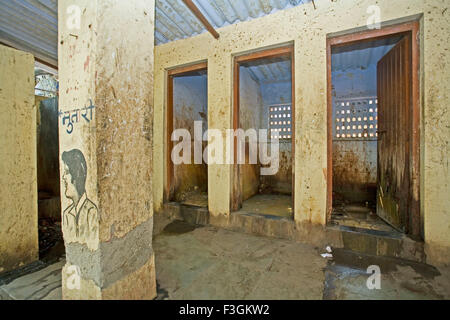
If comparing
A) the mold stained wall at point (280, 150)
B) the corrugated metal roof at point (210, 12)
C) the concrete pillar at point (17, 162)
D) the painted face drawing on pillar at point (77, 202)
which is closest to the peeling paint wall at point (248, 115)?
the mold stained wall at point (280, 150)

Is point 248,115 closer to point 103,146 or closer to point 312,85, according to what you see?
point 312,85

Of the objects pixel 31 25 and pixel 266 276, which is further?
pixel 31 25

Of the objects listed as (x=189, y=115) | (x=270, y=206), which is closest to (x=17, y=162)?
(x=189, y=115)

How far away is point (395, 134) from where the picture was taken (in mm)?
3045

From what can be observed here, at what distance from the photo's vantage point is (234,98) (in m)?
3.59

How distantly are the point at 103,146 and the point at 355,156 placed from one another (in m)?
5.48

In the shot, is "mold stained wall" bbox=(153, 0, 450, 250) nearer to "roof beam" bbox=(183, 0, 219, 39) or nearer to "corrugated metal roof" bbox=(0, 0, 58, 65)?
"roof beam" bbox=(183, 0, 219, 39)

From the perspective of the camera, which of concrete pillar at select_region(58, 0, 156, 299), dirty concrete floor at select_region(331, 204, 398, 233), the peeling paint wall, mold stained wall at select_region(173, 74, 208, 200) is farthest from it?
mold stained wall at select_region(173, 74, 208, 200)

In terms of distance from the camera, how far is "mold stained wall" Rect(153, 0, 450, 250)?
2.36m

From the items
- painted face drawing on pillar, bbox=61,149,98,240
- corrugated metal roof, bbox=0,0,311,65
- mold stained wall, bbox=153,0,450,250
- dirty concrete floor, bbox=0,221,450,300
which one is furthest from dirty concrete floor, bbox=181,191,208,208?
corrugated metal roof, bbox=0,0,311,65

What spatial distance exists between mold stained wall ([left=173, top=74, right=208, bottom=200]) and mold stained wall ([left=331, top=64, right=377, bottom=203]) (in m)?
3.55

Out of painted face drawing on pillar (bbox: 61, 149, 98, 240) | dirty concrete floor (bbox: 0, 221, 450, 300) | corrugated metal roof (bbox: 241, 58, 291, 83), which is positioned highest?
corrugated metal roof (bbox: 241, 58, 291, 83)

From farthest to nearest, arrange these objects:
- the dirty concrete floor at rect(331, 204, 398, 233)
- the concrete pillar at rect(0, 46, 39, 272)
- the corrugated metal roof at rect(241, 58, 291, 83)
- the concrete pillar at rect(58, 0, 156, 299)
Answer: the corrugated metal roof at rect(241, 58, 291, 83) < the dirty concrete floor at rect(331, 204, 398, 233) < the concrete pillar at rect(0, 46, 39, 272) < the concrete pillar at rect(58, 0, 156, 299)
